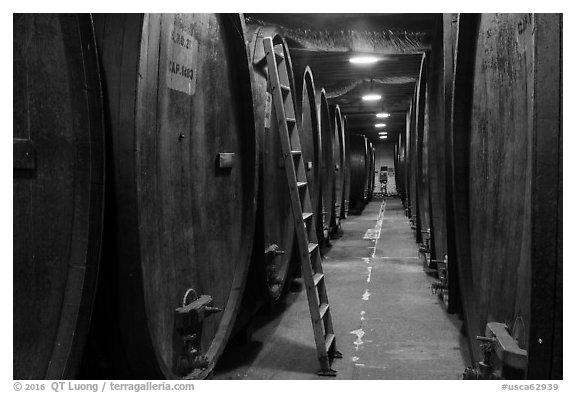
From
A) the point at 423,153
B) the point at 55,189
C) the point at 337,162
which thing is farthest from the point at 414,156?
the point at 55,189

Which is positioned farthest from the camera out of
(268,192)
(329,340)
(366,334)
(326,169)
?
(326,169)

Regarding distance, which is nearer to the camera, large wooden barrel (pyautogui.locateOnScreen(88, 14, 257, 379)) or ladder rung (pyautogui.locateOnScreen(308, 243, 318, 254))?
large wooden barrel (pyautogui.locateOnScreen(88, 14, 257, 379))

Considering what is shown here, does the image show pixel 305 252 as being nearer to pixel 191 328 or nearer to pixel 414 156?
pixel 191 328

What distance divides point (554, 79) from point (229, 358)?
2538mm

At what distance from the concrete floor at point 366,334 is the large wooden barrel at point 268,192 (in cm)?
37

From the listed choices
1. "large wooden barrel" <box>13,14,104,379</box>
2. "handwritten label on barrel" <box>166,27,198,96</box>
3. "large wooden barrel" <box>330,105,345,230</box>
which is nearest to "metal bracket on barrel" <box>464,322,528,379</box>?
"large wooden barrel" <box>13,14,104,379</box>

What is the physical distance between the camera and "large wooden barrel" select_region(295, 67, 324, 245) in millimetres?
5160

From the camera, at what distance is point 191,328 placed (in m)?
2.18

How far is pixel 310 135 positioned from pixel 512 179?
378 centimetres

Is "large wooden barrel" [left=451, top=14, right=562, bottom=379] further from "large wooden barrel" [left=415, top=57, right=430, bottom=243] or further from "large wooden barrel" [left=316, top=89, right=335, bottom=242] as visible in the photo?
"large wooden barrel" [left=316, top=89, right=335, bottom=242]

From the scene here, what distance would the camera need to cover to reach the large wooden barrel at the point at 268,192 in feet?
10.3

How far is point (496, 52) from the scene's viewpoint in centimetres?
194

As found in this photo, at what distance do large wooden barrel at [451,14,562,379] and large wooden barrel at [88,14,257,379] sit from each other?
108 cm

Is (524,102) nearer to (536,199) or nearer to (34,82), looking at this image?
(536,199)
